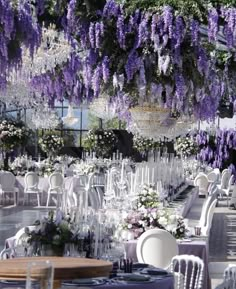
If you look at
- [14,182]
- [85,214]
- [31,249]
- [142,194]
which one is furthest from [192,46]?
[14,182]

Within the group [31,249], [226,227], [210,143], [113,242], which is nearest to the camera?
[31,249]

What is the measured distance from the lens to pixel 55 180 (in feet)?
54.0

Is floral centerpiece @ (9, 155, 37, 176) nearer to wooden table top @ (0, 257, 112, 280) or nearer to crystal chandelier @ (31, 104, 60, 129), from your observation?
crystal chandelier @ (31, 104, 60, 129)

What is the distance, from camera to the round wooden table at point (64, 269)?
151 inches

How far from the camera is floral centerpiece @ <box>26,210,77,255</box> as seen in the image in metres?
5.10

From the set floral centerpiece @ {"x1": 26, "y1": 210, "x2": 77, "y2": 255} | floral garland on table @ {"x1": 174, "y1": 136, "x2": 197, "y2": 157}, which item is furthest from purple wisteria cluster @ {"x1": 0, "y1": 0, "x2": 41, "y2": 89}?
floral garland on table @ {"x1": 174, "y1": 136, "x2": 197, "y2": 157}

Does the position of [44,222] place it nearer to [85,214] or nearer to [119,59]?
[85,214]

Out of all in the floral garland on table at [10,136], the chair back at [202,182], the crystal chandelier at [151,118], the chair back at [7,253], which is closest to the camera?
the chair back at [7,253]

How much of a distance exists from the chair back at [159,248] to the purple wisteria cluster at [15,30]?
112 inches

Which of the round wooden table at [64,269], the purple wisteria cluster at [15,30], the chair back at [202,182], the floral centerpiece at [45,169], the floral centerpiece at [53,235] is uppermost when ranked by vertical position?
the purple wisteria cluster at [15,30]

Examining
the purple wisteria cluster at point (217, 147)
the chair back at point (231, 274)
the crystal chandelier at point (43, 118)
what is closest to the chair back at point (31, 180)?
the crystal chandelier at point (43, 118)

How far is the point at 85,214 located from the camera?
5.63 m

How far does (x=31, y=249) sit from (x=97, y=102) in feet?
36.9

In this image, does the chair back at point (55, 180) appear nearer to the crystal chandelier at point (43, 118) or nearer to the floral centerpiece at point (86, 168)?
the floral centerpiece at point (86, 168)
